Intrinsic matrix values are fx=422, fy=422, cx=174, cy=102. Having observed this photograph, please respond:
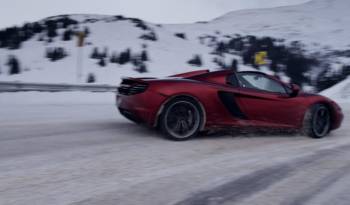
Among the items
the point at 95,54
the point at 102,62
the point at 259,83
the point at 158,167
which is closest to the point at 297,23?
the point at 95,54

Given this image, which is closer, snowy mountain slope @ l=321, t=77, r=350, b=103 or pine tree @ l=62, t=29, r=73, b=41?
snowy mountain slope @ l=321, t=77, r=350, b=103

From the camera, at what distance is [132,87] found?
584cm

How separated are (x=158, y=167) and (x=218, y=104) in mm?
1953

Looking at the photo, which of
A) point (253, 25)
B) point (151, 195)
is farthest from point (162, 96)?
point (253, 25)

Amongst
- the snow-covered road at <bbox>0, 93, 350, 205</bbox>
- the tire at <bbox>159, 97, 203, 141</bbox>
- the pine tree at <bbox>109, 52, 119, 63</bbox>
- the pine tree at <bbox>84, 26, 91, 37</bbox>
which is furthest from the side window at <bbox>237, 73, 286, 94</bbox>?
the pine tree at <bbox>84, 26, 91, 37</bbox>

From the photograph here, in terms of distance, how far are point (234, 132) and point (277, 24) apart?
70.6 m

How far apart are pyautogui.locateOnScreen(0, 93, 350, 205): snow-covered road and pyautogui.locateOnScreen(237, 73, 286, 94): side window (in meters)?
0.74

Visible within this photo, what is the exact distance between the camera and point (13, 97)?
1117 cm

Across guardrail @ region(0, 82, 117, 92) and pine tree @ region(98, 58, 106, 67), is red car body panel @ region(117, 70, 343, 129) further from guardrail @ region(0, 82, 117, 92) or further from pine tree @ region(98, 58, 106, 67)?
pine tree @ region(98, 58, 106, 67)

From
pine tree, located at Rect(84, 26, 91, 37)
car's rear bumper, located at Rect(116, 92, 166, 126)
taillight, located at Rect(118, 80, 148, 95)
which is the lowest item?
car's rear bumper, located at Rect(116, 92, 166, 126)

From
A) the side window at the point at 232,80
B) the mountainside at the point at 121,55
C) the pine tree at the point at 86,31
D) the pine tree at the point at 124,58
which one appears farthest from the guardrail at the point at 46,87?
the pine tree at the point at 86,31

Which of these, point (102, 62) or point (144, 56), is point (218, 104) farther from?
point (144, 56)

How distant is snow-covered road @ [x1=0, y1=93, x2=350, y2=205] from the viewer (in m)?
3.30

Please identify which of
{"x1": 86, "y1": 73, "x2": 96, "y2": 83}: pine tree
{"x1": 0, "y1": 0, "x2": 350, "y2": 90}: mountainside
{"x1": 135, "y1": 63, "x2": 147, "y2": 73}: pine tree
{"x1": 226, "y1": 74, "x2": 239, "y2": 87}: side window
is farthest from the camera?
{"x1": 135, "y1": 63, "x2": 147, "y2": 73}: pine tree
